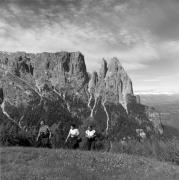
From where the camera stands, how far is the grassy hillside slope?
11.4 m

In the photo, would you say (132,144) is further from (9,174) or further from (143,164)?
(9,174)

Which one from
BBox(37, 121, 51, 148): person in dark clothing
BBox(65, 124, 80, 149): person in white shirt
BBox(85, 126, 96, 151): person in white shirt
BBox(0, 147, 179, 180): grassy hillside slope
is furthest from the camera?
BBox(65, 124, 80, 149): person in white shirt

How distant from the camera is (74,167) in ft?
43.1

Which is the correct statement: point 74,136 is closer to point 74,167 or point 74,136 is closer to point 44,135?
point 44,135

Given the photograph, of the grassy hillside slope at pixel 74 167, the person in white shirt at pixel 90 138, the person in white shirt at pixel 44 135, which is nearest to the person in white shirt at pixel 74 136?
the person in white shirt at pixel 90 138

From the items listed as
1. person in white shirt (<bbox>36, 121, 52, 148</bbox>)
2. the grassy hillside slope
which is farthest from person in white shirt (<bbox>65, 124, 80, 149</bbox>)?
the grassy hillside slope

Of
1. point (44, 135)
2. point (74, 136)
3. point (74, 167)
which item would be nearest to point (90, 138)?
point (74, 136)

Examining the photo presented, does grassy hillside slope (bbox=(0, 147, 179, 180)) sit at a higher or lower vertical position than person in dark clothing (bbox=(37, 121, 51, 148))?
lower

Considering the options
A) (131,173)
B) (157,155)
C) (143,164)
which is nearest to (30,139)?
(157,155)

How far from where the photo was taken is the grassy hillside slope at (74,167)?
1143cm

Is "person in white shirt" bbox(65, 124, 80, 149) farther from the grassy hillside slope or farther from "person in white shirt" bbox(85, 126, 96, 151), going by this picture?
the grassy hillside slope

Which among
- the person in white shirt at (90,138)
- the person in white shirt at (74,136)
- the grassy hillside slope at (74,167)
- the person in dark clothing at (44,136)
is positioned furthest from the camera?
the person in white shirt at (74,136)

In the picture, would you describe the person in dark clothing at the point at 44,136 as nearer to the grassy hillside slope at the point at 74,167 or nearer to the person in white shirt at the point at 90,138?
the person in white shirt at the point at 90,138

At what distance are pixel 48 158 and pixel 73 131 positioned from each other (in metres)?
8.12
